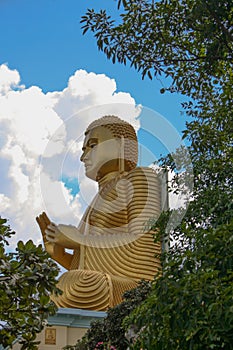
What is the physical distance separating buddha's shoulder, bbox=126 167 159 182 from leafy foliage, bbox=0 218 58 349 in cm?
793

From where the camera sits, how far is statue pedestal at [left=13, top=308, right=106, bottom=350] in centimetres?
957

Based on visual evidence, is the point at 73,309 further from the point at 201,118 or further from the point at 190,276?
the point at 190,276

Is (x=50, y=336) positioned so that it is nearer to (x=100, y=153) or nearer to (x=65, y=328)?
(x=65, y=328)

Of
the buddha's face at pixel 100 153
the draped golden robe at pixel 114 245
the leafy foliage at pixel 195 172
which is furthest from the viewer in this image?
the buddha's face at pixel 100 153

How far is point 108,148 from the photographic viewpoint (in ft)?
39.9

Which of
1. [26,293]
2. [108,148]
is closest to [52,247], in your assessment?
[108,148]

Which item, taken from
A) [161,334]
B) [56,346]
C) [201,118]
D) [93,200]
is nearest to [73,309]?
[56,346]

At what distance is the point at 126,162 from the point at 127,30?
22.8 ft

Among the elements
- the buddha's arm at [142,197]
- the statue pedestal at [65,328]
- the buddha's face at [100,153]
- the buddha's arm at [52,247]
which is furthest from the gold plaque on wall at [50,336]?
the buddha's face at [100,153]

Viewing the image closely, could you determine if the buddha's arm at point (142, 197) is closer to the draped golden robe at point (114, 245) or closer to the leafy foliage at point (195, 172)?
the draped golden robe at point (114, 245)

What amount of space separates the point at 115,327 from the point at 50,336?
3.17m

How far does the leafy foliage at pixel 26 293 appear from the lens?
381 centimetres

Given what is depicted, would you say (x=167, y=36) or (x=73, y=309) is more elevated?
(x=167, y=36)

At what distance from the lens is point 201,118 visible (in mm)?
5836
